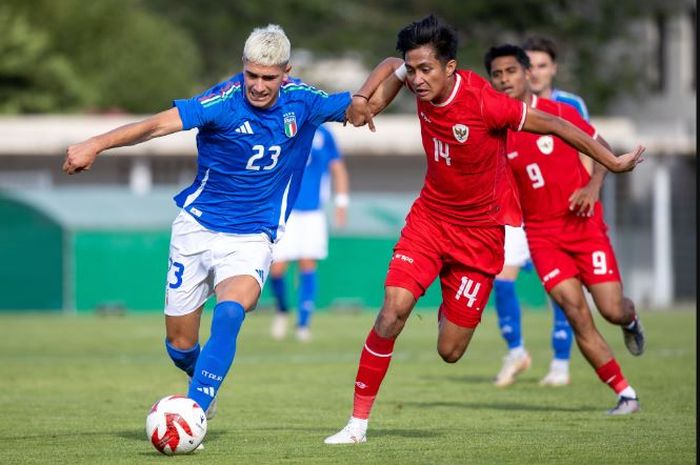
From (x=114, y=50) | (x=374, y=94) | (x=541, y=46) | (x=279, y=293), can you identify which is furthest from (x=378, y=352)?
(x=114, y=50)

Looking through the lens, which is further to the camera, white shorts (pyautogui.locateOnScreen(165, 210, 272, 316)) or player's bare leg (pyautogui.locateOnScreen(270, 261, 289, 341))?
player's bare leg (pyautogui.locateOnScreen(270, 261, 289, 341))

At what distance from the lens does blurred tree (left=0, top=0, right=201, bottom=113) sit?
49.6 m

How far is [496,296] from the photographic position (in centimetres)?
1301

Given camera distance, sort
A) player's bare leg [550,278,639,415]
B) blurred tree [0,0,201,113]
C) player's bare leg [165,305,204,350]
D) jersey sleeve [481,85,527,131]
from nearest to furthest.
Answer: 1. jersey sleeve [481,85,527,131]
2. player's bare leg [165,305,204,350]
3. player's bare leg [550,278,639,415]
4. blurred tree [0,0,201,113]

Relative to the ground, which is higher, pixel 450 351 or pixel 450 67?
pixel 450 67

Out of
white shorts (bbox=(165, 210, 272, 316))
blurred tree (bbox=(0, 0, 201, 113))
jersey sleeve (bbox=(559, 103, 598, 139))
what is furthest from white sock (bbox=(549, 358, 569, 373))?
blurred tree (bbox=(0, 0, 201, 113))

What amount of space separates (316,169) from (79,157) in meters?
9.91

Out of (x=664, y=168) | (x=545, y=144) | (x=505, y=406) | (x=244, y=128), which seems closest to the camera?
(x=244, y=128)

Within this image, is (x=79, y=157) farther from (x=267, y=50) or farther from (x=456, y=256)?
(x=456, y=256)

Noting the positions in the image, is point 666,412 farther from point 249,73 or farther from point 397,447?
point 249,73

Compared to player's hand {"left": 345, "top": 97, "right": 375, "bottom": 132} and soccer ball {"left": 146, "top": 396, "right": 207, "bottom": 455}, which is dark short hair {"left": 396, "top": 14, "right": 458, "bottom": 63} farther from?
soccer ball {"left": 146, "top": 396, "right": 207, "bottom": 455}

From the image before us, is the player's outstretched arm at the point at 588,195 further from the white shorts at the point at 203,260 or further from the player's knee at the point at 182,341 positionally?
the player's knee at the point at 182,341

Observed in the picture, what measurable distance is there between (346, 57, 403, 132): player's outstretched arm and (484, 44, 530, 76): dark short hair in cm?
180

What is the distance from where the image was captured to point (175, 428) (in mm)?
8078
